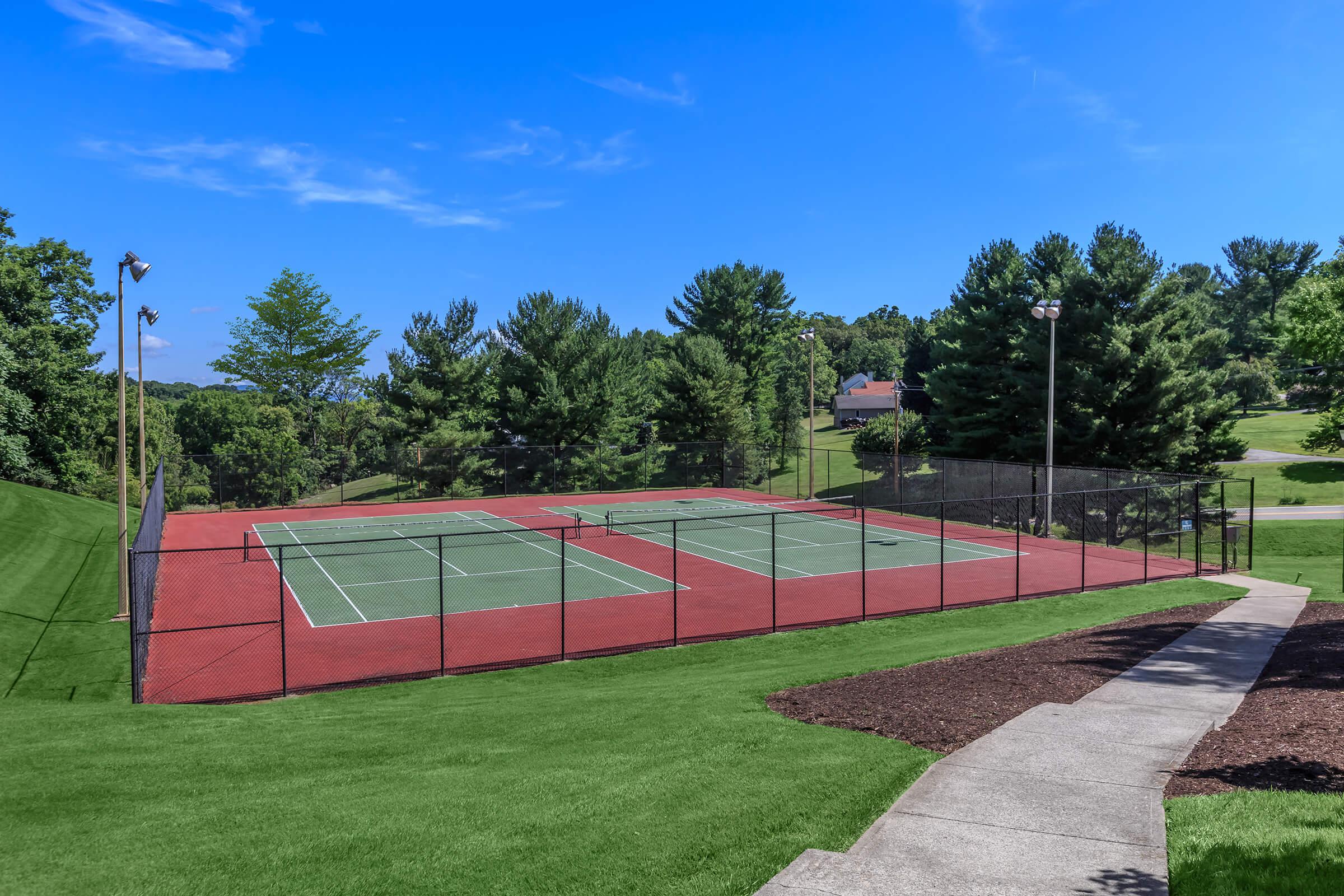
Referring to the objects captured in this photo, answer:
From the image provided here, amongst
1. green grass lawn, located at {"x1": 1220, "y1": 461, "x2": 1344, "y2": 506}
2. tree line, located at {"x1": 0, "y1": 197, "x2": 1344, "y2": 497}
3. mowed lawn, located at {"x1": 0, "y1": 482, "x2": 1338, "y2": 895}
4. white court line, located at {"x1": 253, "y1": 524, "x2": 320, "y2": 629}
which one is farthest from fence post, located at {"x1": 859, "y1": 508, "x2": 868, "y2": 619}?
green grass lawn, located at {"x1": 1220, "y1": 461, "x2": 1344, "y2": 506}

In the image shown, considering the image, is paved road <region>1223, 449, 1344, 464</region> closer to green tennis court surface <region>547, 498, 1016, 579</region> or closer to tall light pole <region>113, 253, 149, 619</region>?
green tennis court surface <region>547, 498, 1016, 579</region>

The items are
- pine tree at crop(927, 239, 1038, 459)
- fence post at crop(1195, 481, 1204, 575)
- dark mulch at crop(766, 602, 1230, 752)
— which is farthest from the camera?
pine tree at crop(927, 239, 1038, 459)

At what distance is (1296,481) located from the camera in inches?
2132

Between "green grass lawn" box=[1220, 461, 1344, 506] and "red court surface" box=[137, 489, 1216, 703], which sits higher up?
"green grass lawn" box=[1220, 461, 1344, 506]

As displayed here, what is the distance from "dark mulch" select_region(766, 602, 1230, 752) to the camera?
975 centimetres

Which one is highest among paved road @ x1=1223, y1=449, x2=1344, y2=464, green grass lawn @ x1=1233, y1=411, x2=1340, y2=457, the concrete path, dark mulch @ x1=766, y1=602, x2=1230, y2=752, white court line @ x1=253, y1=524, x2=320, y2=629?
green grass lawn @ x1=1233, y1=411, x2=1340, y2=457

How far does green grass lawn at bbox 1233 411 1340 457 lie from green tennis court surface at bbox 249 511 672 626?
192 ft

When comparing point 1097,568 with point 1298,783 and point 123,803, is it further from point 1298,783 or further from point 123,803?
point 123,803

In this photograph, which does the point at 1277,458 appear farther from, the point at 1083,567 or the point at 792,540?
the point at 1083,567

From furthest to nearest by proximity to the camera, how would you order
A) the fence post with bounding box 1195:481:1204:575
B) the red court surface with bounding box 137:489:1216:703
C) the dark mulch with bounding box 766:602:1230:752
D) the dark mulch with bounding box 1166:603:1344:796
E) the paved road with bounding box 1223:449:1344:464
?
the paved road with bounding box 1223:449:1344:464
the fence post with bounding box 1195:481:1204:575
the red court surface with bounding box 137:489:1216:703
the dark mulch with bounding box 766:602:1230:752
the dark mulch with bounding box 1166:603:1344:796

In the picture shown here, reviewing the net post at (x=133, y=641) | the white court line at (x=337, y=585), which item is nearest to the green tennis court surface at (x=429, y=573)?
the white court line at (x=337, y=585)

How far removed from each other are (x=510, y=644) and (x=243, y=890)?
1313 centimetres

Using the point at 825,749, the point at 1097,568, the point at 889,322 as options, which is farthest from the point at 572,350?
the point at 889,322

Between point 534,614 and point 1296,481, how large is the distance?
2119 inches
